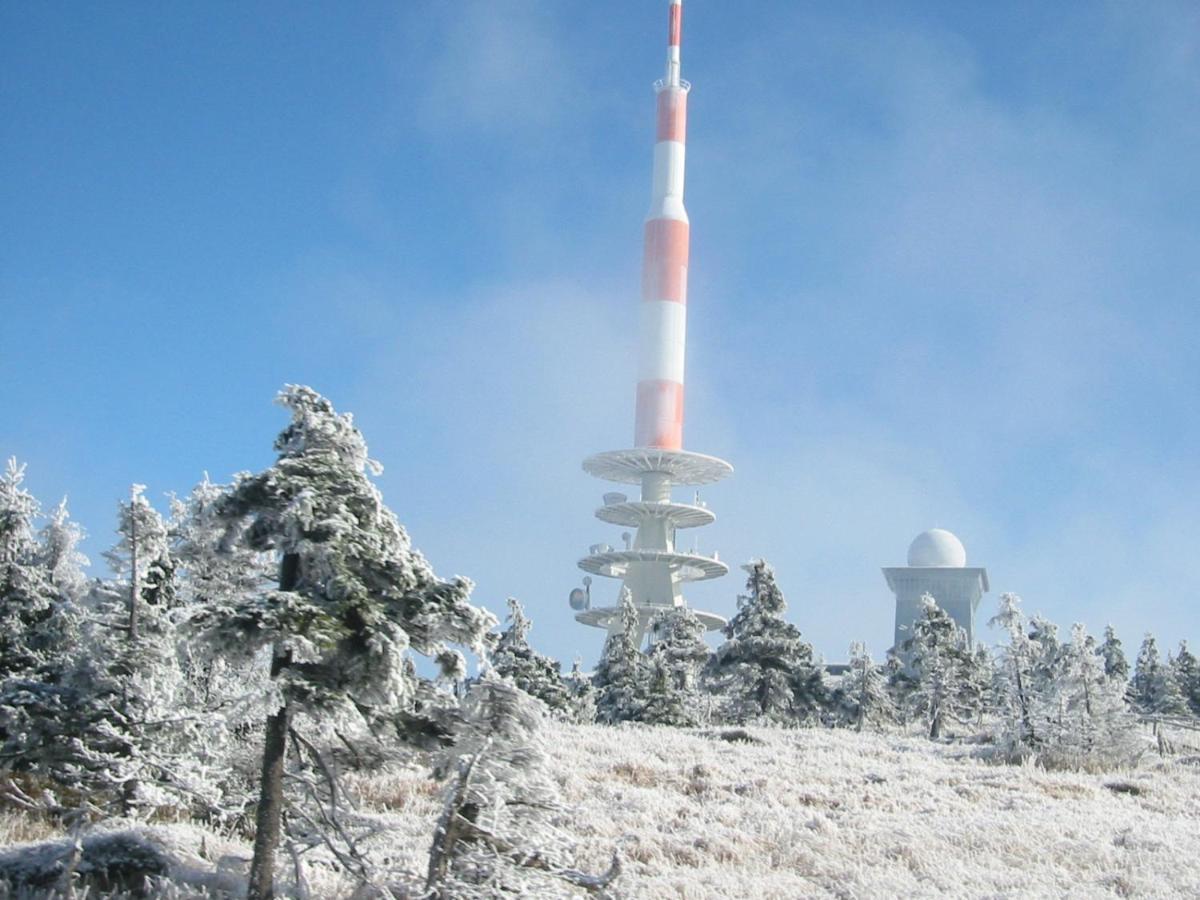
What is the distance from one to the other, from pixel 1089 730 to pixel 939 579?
13179 cm

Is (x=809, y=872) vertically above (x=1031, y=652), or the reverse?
(x=1031, y=652)

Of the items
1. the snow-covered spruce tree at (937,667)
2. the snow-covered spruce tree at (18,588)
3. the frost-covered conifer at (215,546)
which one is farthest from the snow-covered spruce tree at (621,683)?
the frost-covered conifer at (215,546)

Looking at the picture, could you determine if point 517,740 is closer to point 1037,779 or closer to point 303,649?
point 303,649

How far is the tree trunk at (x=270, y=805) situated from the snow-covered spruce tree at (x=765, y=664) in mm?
41704

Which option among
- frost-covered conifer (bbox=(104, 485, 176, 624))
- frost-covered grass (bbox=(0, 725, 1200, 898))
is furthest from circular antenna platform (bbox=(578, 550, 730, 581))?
frost-covered conifer (bbox=(104, 485, 176, 624))

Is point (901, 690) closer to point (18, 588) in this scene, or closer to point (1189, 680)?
point (1189, 680)

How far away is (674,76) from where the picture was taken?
4082 inches

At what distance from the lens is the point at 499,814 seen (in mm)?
11438

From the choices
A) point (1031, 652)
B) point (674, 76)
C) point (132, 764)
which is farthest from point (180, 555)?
point (674, 76)

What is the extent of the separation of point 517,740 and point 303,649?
2.44 meters

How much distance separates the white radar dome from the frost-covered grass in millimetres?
127898

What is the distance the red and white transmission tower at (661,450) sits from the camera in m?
97.2

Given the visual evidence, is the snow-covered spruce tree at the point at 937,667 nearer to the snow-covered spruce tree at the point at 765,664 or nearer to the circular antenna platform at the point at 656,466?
the snow-covered spruce tree at the point at 765,664

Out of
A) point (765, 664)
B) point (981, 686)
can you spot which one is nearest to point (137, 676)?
point (765, 664)
